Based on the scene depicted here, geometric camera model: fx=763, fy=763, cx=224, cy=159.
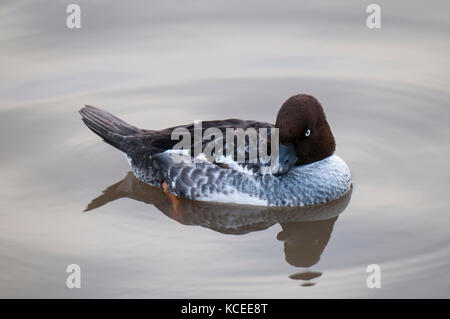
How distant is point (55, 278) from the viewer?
772 centimetres

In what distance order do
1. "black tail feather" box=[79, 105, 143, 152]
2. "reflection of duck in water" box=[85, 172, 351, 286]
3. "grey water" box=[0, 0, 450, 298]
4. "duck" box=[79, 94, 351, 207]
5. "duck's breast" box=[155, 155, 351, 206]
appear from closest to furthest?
"grey water" box=[0, 0, 450, 298]
"reflection of duck in water" box=[85, 172, 351, 286]
"duck" box=[79, 94, 351, 207]
"duck's breast" box=[155, 155, 351, 206]
"black tail feather" box=[79, 105, 143, 152]

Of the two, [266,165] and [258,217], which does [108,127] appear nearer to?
[266,165]

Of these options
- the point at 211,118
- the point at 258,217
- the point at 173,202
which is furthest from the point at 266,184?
the point at 211,118

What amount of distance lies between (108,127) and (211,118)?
1602 millimetres

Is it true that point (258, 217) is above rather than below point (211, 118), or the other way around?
below

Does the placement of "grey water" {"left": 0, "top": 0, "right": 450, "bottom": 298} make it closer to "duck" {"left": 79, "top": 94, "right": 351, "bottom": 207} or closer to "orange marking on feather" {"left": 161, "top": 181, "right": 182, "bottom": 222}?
"orange marking on feather" {"left": 161, "top": 181, "right": 182, "bottom": 222}

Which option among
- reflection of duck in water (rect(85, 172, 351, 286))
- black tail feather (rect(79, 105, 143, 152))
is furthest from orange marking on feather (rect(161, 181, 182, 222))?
black tail feather (rect(79, 105, 143, 152))

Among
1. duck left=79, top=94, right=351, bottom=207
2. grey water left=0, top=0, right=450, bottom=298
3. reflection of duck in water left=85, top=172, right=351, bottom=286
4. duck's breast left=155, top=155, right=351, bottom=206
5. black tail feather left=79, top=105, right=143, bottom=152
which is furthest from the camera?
black tail feather left=79, top=105, right=143, bottom=152

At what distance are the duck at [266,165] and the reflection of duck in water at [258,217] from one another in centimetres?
9

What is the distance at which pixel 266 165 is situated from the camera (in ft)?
29.0

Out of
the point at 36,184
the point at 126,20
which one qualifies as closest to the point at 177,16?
the point at 126,20

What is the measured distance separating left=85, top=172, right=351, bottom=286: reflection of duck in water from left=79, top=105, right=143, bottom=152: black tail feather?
582 millimetres

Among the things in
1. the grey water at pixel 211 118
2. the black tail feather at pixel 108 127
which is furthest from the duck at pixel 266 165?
the black tail feather at pixel 108 127

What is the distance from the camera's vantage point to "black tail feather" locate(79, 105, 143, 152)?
9.66 m
